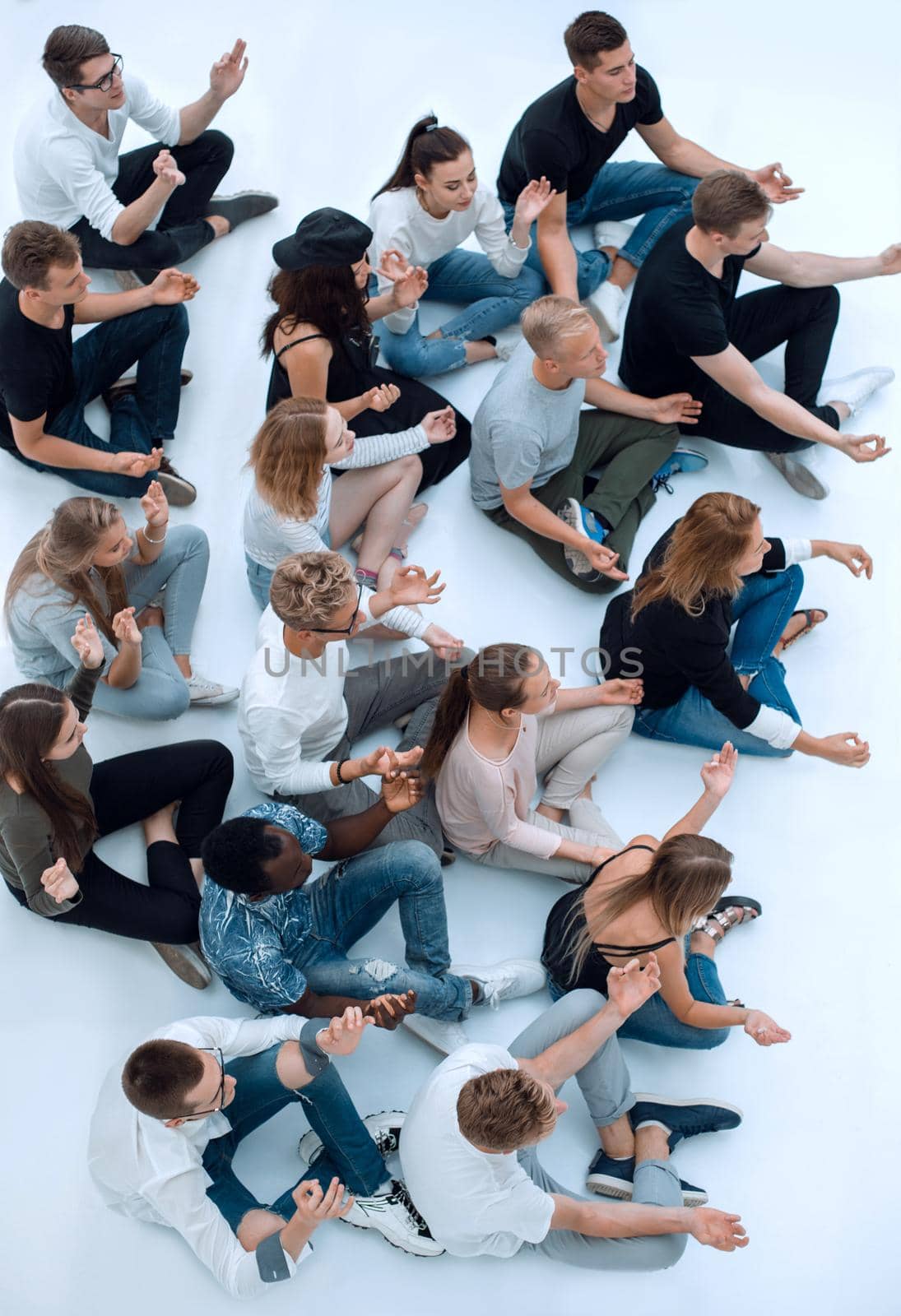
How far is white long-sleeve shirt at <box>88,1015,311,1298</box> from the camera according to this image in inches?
103

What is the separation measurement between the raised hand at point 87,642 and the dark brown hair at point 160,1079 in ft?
3.33

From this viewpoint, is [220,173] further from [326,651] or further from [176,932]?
[176,932]

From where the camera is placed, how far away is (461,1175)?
256 centimetres

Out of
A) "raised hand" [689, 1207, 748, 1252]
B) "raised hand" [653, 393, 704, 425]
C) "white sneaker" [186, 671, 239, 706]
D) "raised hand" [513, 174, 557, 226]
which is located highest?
"raised hand" [513, 174, 557, 226]

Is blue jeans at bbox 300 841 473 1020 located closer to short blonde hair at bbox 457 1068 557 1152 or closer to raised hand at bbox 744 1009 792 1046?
short blonde hair at bbox 457 1068 557 1152

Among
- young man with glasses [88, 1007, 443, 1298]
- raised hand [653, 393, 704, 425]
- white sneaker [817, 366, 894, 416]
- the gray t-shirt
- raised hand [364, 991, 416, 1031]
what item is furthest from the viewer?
white sneaker [817, 366, 894, 416]

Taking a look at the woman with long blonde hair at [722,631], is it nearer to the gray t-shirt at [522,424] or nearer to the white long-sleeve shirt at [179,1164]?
the gray t-shirt at [522,424]

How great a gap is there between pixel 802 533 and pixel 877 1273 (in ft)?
7.33

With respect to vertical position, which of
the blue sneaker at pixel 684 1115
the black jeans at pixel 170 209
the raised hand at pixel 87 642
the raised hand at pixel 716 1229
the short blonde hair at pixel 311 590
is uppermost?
the black jeans at pixel 170 209

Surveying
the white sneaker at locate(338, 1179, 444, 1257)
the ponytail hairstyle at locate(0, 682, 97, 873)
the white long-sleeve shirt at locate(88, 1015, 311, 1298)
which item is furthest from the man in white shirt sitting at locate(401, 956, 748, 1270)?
the ponytail hairstyle at locate(0, 682, 97, 873)

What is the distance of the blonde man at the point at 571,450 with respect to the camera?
3346 millimetres

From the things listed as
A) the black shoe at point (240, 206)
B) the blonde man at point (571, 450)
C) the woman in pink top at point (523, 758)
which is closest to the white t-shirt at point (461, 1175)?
the woman in pink top at point (523, 758)

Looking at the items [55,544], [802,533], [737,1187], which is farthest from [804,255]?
[737,1187]

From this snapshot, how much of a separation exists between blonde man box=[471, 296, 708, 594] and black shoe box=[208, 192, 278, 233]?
52.8 inches
